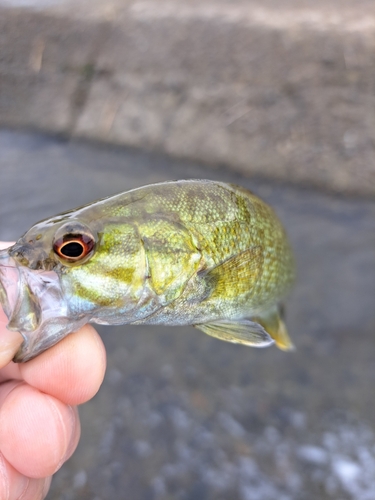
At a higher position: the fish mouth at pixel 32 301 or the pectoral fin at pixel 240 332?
the fish mouth at pixel 32 301

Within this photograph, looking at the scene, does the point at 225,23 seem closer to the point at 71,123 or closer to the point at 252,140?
the point at 252,140

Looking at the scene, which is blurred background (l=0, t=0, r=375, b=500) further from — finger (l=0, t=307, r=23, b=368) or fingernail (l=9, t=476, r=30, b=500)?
finger (l=0, t=307, r=23, b=368)

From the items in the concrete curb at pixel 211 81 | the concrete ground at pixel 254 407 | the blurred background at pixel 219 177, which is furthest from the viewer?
the concrete curb at pixel 211 81

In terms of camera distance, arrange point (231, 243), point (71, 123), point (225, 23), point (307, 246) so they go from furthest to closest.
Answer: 1. point (71, 123)
2. point (225, 23)
3. point (307, 246)
4. point (231, 243)

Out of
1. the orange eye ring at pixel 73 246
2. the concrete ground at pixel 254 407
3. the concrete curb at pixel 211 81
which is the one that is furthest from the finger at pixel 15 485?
the concrete curb at pixel 211 81

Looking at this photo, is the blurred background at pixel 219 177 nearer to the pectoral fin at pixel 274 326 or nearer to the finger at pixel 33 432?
the pectoral fin at pixel 274 326

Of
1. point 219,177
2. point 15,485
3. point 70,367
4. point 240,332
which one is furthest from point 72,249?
point 219,177

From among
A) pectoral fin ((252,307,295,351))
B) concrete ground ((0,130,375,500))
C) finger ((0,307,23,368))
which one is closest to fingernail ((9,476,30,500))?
finger ((0,307,23,368))

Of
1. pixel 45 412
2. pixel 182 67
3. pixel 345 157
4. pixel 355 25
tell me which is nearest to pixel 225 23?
pixel 182 67
